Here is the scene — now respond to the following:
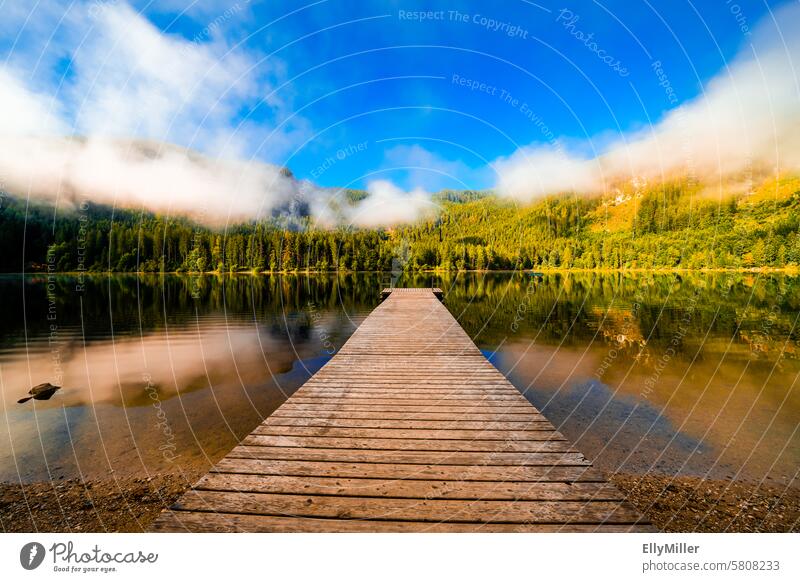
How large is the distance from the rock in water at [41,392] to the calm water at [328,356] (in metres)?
0.31

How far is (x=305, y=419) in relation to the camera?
629 cm

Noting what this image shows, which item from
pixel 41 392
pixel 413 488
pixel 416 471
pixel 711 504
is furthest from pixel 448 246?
pixel 413 488

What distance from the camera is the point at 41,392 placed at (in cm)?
1312

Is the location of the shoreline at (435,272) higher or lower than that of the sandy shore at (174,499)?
higher

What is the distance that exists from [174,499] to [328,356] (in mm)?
11440

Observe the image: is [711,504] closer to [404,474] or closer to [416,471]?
[416,471]

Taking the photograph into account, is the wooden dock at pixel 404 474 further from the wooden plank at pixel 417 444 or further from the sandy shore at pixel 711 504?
the sandy shore at pixel 711 504

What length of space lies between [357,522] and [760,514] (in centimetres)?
770

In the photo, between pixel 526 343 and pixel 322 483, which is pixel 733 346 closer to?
pixel 526 343

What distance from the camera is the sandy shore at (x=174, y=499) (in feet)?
20.5

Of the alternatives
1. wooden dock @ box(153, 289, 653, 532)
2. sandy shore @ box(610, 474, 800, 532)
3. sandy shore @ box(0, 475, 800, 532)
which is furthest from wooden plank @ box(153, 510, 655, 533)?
sandy shore @ box(0, 475, 800, 532)

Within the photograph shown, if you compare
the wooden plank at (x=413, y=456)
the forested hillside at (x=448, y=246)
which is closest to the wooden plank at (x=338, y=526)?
the wooden plank at (x=413, y=456)

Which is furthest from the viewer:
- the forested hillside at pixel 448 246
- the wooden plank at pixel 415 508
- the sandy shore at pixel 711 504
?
the forested hillside at pixel 448 246
